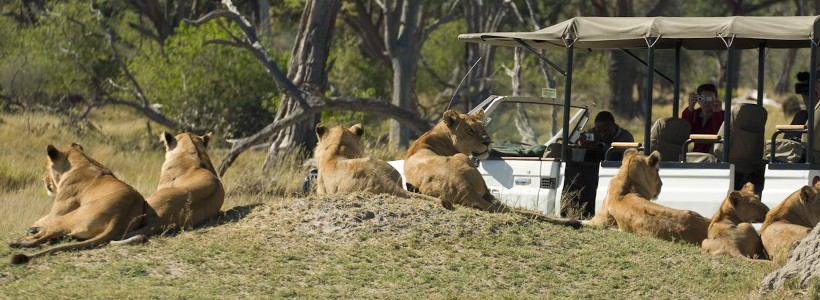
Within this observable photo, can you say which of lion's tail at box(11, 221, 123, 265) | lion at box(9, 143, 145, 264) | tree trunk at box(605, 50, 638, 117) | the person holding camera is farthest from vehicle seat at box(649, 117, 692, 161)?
tree trunk at box(605, 50, 638, 117)

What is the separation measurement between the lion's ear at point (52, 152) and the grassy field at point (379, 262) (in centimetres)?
61

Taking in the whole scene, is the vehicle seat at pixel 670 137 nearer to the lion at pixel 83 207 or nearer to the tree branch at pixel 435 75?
the lion at pixel 83 207

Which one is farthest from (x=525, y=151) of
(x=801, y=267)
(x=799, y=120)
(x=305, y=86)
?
(x=305, y=86)

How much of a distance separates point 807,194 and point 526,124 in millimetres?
4103

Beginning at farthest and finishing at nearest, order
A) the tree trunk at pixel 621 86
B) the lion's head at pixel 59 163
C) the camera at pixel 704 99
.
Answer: the tree trunk at pixel 621 86
the camera at pixel 704 99
the lion's head at pixel 59 163

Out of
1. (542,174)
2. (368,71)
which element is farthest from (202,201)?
(368,71)

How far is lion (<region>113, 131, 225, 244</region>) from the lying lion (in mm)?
832

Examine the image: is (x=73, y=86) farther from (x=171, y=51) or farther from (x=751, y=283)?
(x=751, y=283)

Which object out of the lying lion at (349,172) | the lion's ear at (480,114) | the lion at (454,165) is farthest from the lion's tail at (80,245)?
the lion's ear at (480,114)

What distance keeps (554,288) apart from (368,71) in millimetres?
22265

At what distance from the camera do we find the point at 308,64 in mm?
17016

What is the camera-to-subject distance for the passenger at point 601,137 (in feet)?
38.0

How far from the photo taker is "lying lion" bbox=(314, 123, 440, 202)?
9859mm

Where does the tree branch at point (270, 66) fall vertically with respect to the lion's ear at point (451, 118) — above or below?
above
